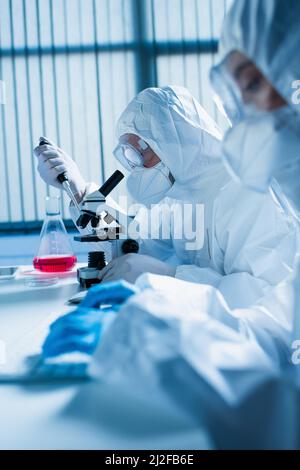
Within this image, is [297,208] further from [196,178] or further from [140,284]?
[196,178]

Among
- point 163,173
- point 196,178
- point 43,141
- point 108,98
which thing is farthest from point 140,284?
point 108,98

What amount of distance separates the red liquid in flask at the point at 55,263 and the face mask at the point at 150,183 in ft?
1.17

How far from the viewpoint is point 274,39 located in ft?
2.02

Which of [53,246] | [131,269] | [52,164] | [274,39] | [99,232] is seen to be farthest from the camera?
[52,164]

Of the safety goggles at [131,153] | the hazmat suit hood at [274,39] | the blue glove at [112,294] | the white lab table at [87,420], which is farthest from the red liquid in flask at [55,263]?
the hazmat suit hood at [274,39]

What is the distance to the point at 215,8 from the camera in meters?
3.02

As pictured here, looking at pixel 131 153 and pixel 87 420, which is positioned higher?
pixel 131 153

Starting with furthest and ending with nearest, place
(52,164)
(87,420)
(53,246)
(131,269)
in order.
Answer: (52,164) → (53,246) → (131,269) → (87,420)

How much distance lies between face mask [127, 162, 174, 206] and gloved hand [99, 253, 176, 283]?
46cm

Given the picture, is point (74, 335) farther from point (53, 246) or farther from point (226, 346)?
point (53, 246)

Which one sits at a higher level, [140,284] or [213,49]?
[213,49]

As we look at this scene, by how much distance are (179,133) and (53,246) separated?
583 millimetres

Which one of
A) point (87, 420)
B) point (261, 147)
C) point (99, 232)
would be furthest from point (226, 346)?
point (99, 232)

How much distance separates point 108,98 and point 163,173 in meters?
1.66
